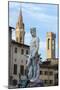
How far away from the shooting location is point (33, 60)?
2.05m

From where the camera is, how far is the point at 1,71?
6.44ft

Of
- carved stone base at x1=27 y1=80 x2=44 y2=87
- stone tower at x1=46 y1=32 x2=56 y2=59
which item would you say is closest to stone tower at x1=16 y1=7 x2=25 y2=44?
stone tower at x1=46 y1=32 x2=56 y2=59

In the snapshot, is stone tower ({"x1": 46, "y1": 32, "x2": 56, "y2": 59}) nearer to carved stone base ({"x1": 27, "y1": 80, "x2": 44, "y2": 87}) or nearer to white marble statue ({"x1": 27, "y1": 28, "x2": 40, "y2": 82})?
white marble statue ({"x1": 27, "y1": 28, "x2": 40, "y2": 82})

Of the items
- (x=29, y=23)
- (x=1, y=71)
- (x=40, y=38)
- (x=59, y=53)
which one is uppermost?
(x=29, y=23)

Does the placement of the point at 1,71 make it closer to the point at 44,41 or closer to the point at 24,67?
the point at 24,67

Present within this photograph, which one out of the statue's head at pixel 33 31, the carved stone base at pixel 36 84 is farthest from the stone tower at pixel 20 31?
the carved stone base at pixel 36 84

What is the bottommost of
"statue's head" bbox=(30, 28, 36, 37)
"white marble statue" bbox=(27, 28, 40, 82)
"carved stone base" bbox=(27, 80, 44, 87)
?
"carved stone base" bbox=(27, 80, 44, 87)

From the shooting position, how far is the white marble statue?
→ 2035mm

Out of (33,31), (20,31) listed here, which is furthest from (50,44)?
(20,31)

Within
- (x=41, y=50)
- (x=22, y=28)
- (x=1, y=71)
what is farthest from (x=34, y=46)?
(x=1, y=71)

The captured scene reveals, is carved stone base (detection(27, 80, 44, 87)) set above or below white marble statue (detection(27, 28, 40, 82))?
below

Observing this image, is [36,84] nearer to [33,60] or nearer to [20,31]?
[33,60]

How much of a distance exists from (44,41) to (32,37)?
124 millimetres

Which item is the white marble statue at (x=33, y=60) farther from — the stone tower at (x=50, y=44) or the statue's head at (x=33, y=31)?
the stone tower at (x=50, y=44)
